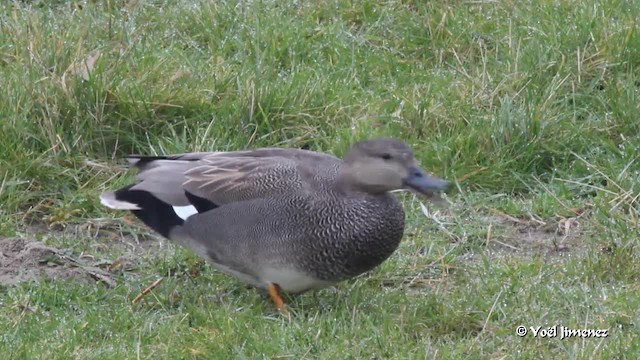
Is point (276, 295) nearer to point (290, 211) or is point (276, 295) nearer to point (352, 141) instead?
point (290, 211)

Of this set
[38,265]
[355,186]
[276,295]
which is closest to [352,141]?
[355,186]

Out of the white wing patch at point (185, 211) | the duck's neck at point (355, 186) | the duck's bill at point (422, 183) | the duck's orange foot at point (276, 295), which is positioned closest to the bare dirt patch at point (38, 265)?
the white wing patch at point (185, 211)

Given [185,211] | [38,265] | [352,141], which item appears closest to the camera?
[185,211]

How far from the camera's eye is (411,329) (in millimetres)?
4824

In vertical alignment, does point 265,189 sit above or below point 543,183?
above

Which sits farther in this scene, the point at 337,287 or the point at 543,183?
the point at 543,183

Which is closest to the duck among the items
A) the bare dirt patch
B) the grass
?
the grass

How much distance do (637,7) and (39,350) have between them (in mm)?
3403

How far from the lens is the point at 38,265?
5480 mm

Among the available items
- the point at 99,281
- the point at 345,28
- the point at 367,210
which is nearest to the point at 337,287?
the point at 367,210

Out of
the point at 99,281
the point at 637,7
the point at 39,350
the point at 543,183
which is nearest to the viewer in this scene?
the point at 39,350

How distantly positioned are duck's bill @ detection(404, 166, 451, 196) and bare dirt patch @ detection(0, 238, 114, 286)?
117cm

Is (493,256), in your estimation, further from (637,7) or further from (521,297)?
(637,7)

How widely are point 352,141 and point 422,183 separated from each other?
1278mm
